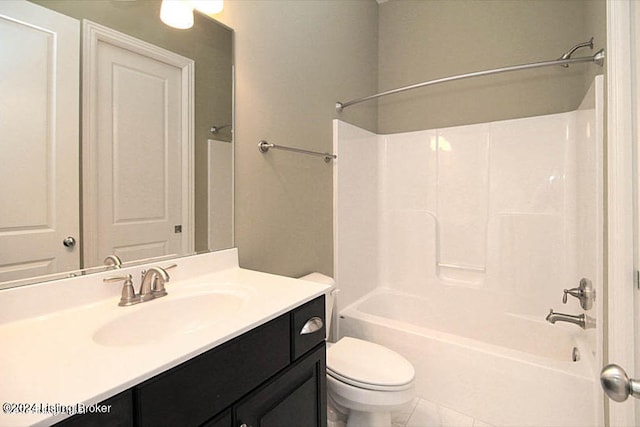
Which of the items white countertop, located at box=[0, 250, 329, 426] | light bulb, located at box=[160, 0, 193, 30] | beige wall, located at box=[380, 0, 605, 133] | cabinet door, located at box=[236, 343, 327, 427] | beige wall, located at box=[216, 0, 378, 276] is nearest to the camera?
white countertop, located at box=[0, 250, 329, 426]

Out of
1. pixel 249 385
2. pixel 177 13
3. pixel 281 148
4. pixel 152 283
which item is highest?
pixel 177 13

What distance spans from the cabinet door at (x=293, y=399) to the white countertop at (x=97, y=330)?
20 cm

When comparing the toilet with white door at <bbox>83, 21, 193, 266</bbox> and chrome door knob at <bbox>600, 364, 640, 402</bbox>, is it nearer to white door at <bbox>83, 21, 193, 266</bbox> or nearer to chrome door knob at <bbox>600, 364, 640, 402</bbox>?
white door at <bbox>83, 21, 193, 266</bbox>

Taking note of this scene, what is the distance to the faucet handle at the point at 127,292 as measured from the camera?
926 mm

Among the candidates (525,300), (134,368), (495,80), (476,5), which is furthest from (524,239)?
(134,368)

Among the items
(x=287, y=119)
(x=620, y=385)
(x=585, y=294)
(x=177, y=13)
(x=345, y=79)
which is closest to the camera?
(x=620, y=385)

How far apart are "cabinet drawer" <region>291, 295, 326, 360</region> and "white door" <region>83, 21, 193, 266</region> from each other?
57 centimetres

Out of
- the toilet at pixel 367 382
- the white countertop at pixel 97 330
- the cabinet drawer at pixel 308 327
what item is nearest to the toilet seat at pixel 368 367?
the toilet at pixel 367 382

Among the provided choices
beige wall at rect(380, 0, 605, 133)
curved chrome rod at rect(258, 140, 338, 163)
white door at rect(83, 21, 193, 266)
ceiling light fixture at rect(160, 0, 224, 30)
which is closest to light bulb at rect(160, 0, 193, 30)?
ceiling light fixture at rect(160, 0, 224, 30)

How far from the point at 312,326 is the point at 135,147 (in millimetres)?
883

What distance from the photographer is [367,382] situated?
130 centimetres

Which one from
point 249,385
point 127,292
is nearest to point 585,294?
point 249,385

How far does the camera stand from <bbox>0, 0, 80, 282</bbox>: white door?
797 millimetres

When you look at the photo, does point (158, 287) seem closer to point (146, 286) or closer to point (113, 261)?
point (146, 286)
